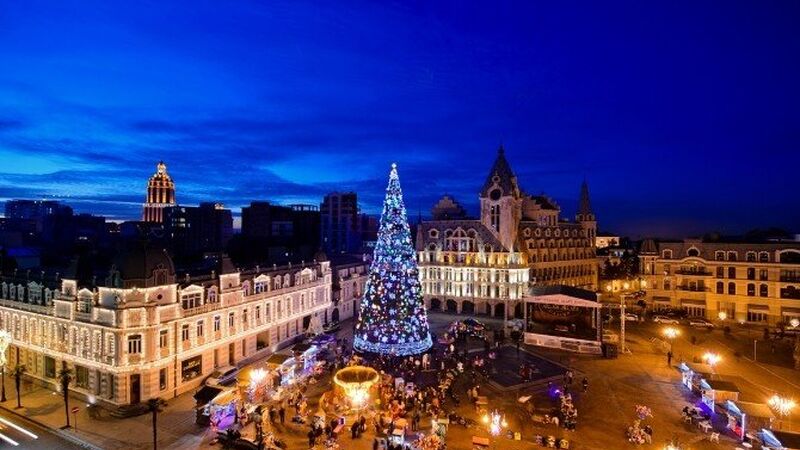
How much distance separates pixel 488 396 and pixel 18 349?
42.9 metres

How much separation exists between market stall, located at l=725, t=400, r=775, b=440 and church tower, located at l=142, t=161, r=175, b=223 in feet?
476

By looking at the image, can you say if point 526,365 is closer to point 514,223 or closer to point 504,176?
point 514,223

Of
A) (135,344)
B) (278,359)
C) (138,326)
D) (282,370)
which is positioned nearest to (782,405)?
(282,370)

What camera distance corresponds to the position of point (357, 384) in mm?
31594

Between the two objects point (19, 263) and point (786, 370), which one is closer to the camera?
point (786, 370)

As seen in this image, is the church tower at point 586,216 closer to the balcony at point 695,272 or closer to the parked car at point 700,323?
the balcony at point 695,272

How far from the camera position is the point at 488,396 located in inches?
1451

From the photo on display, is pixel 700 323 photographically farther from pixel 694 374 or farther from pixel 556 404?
pixel 556 404

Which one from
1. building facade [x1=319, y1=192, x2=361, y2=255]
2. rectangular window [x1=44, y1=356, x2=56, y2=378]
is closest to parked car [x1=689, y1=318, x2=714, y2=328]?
rectangular window [x1=44, y1=356, x2=56, y2=378]

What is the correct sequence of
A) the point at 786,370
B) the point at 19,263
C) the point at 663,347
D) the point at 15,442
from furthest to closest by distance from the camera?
the point at 19,263 → the point at 663,347 → the point at 786,370 → the point at 15,442

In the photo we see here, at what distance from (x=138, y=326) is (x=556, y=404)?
1251 inches

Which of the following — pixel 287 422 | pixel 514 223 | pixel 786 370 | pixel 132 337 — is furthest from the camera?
pixel 514 223

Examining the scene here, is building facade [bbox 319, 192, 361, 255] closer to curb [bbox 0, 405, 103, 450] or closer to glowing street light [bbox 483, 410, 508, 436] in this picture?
curb [bbox 0, 405, 103, 450]

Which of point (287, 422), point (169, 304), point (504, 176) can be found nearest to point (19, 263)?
point (169, 304)
